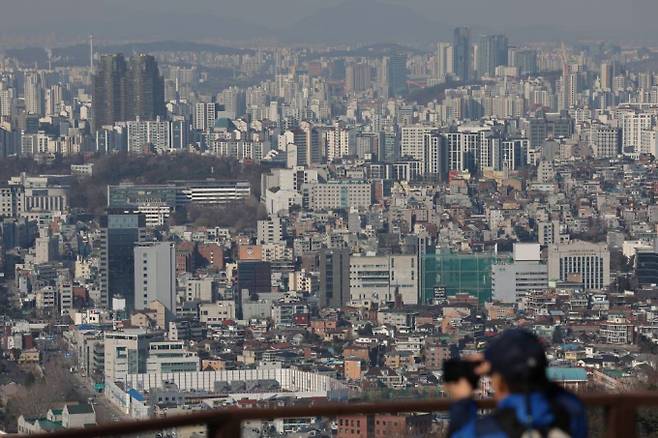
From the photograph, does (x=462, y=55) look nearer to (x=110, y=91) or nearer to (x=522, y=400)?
(x=110, y=91)

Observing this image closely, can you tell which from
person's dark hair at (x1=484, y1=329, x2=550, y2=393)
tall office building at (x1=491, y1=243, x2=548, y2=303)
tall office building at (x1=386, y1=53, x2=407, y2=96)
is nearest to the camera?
person's dark hair at (x1=484, y1=329, x2=550, y2=393)

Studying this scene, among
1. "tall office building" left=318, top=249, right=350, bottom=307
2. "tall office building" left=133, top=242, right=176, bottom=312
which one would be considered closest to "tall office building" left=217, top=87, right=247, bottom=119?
"tall office building" left=133, top=242, right=176, bottom=312

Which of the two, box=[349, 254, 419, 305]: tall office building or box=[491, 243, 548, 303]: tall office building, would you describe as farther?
box=[349, 254, 419, 305]: tall office building

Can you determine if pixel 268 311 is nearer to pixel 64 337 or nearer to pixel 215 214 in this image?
pixel 64 337

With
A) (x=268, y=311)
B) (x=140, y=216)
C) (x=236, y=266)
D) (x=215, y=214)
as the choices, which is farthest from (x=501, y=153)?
(x=268, y=311)

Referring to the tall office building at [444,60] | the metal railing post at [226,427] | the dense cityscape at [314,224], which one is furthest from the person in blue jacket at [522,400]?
the tall office building at [444,60]

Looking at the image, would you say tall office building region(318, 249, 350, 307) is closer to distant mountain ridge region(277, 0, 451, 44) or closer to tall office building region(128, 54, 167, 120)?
tall office building region(128, 54, 167, 120)
